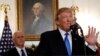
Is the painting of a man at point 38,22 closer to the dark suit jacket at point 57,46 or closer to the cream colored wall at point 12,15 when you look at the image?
the cream colored wall at point 12,15

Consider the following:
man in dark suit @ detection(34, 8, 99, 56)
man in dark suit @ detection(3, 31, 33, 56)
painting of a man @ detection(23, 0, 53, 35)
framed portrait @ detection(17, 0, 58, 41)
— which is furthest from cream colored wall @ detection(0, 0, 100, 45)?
man in dark suit @ detection(34, 8, 99, 56)

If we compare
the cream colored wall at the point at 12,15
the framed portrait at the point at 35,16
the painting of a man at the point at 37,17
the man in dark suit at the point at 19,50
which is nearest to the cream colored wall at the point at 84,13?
the cream colored wall at the point at 12,15

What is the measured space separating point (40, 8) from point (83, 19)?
136 cm

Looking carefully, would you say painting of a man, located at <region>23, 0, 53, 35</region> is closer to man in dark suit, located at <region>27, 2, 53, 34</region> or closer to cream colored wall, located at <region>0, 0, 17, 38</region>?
man in dark suit, located at <region>27, 2, 53, 34</region>

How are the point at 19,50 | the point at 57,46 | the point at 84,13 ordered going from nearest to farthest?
the point at 57,46, the point at 19,50, the point at 84,13

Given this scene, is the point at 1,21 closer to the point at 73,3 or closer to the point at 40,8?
the point at 40,8

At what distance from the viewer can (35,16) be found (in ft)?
28.1

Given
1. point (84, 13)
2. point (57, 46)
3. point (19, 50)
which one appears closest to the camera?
point (57, 46)

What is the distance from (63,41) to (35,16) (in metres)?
5.20

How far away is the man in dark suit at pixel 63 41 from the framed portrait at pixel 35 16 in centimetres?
497

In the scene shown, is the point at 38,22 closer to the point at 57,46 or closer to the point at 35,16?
the point at 35,16

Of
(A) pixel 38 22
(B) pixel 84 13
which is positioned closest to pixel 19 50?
(A) pixel 38 22

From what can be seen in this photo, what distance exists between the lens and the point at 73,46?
3.45m

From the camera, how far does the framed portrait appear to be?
8.51 m
